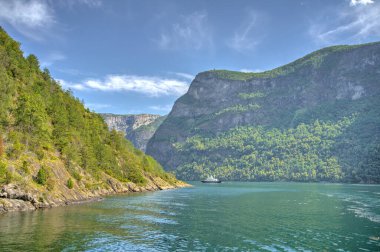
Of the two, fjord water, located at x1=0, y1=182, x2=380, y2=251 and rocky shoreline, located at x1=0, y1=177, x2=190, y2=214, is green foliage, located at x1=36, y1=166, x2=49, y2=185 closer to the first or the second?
rocky shoreline, located at x1=0, y1=177, x2=190, y2=214

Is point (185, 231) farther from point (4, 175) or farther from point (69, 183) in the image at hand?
point (69, 183)

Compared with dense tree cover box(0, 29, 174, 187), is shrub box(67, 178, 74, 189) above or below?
below

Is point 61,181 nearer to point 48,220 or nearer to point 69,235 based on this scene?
point 48,220

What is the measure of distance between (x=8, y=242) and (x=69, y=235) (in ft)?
27.1

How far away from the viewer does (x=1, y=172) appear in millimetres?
73438

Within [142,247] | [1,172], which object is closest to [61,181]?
[1,172]

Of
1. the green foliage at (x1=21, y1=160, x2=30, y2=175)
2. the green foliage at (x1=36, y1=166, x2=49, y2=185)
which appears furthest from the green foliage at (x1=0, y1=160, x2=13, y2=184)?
the green foliage at (x1=36, y1=166, x2=49, y2=185)

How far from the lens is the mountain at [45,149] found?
8124 cm

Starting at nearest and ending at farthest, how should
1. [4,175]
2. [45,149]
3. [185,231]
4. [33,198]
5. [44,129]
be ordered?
[185,231]
[4,175]
[33,198]
[45,149]
[44,129]

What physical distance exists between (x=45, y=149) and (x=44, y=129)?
20.4 feet

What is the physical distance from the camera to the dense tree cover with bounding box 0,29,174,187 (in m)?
92.3

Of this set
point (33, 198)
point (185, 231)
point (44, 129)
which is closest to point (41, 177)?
point (33, 198)

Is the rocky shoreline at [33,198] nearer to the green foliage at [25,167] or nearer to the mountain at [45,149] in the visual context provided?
the mountain at [45,149]

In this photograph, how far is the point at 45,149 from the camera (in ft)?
348
